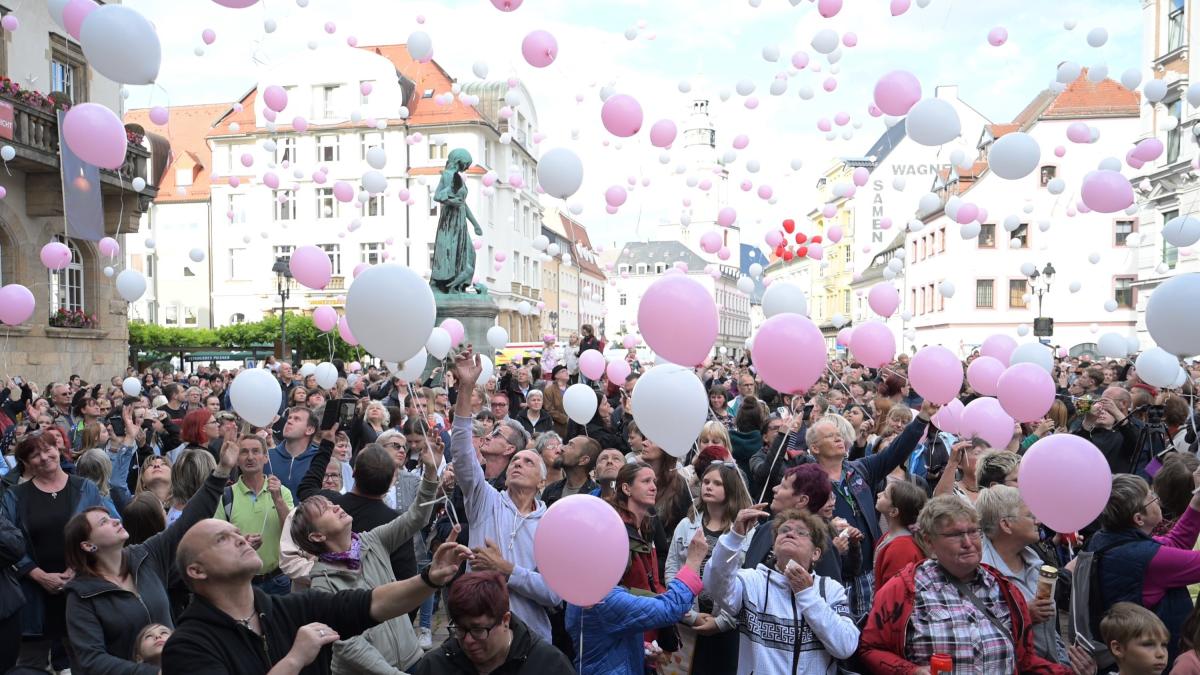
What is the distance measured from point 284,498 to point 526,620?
6.70 feet

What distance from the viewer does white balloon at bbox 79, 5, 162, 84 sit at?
5414 mm

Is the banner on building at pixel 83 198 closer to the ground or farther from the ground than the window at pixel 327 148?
closer to the ground

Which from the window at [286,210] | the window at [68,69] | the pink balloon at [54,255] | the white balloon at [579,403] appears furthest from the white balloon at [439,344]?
the window at [286,210]

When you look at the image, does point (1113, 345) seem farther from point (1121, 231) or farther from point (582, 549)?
point (1121, 231)

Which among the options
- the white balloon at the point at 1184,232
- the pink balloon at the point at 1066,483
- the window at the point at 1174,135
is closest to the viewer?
the pink balloon at the point at 1066,483

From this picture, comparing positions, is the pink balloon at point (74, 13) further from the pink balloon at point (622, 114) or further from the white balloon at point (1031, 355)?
the white balloon at point (1031, 355)

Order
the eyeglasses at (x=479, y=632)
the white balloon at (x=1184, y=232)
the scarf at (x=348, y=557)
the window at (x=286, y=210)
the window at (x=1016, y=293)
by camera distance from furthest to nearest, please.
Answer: the window at (x=286, y=210) < the window at (x=1016, y=293) < the white balloon at (x=1184, y=232) < the scarf at (x=348, y=557) < the eyeglasses at (x=479, y=632)

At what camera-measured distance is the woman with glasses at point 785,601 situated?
3.42m

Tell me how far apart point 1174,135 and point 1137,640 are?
26000 millimetres

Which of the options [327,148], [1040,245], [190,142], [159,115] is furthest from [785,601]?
[190,142]

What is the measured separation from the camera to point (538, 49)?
26.7 ft

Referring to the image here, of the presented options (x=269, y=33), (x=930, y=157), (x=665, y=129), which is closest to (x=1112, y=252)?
(x=930, y=157)

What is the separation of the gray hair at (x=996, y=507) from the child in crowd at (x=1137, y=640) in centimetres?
56

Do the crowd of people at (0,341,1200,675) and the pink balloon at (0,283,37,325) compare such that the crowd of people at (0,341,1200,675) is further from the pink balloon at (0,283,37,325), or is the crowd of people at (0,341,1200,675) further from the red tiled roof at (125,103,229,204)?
the red tiled roof at (125,103,229,204)
